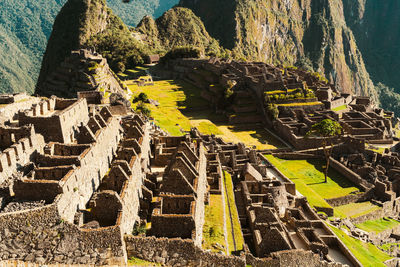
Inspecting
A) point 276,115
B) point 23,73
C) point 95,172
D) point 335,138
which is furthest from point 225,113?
point 23,73

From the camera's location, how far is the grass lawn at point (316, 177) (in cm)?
4275

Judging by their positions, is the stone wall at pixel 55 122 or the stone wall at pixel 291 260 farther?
the stone wall at pixel 55 122

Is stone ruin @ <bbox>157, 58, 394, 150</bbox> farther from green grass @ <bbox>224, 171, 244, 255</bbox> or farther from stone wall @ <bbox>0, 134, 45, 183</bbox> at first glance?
stone wall @ <bbox>0, 134, 45, 183</bbox>

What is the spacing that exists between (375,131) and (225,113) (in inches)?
1074

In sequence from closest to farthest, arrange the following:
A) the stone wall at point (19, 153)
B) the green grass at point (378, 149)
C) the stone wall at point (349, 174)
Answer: the stone wall at point (19, 153) → the stone wall at point (349, 174) → the green grass at point (378, 149)

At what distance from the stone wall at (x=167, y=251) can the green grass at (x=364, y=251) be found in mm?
16488

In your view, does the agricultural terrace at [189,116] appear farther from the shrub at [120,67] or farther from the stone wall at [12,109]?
the shrub at [120,67]

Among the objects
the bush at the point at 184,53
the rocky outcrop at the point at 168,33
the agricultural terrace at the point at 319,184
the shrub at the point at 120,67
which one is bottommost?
the agricultural terrace at the point at 319,184

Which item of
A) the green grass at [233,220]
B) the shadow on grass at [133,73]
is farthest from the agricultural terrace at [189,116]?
the green grass at [233,220]

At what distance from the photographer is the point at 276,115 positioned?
64.4m

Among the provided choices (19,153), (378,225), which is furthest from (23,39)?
(378,225)

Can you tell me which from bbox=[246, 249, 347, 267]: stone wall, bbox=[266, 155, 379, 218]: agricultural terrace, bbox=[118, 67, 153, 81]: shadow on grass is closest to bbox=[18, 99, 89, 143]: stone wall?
bbox=[246, 249, 347, 267]: stone wall

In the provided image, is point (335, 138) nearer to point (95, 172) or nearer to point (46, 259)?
point (95, 172)

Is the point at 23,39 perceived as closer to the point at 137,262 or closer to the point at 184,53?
the point at 184,53
